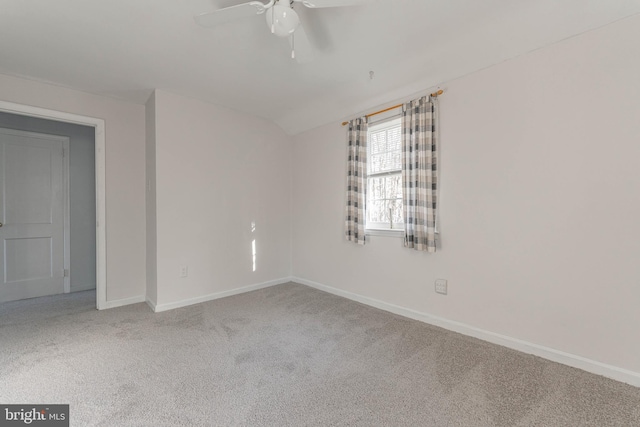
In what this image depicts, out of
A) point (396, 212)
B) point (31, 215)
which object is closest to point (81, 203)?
point (31, 215)

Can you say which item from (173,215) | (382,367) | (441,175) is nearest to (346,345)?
(382,367)

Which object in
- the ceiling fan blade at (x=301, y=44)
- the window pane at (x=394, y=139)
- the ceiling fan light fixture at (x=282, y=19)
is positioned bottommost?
the window pane at (x=394, y=139)

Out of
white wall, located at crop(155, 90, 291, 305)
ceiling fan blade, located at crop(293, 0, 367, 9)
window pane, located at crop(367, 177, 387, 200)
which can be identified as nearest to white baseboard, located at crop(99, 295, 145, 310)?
white wall, located at crop(155, 90, 291, 305)

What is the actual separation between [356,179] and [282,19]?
6.39ft

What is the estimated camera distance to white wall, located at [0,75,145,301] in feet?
10.5

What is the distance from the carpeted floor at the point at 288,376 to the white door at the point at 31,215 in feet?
3.19

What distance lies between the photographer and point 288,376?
1.84 meters

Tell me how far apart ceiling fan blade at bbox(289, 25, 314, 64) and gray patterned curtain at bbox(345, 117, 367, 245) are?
4.26 feet

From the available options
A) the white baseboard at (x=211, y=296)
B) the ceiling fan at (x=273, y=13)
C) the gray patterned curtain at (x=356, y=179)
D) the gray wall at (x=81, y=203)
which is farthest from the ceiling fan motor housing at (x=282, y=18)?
the gray wall at (x=81, y=203)

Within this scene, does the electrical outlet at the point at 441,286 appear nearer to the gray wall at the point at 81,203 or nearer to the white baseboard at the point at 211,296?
the white baseboard at the point at 211,296

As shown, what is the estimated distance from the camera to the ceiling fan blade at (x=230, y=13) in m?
1.58

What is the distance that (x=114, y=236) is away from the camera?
10.7 feet

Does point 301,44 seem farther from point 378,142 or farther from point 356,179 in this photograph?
point 356,179

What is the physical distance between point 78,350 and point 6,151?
2.96 metres
